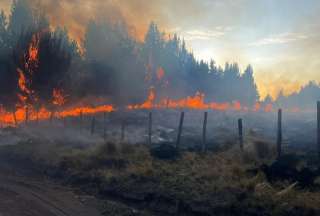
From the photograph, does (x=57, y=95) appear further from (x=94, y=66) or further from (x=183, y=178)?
(x=183, y=178)

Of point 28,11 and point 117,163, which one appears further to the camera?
point 28,11

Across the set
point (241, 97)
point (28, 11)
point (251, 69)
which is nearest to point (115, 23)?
point (28, 11)

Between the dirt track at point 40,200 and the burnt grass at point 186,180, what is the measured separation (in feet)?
2.76

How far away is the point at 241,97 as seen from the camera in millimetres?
117750

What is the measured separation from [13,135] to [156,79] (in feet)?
144

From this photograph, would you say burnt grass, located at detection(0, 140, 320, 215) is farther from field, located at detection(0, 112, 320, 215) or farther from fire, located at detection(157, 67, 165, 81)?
fire, located at detection(157, 67, 165, 81)

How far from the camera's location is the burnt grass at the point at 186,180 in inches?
450

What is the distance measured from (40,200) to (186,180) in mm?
5895

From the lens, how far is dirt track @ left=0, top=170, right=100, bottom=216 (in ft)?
37.0

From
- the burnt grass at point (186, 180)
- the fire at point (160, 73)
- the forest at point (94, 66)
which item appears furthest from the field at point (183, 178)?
the fire at point (160, 73)

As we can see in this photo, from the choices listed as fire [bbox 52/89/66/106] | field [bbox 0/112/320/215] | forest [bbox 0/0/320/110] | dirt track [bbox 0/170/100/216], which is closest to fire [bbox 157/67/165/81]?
forest [bbox 0/0/320/110]

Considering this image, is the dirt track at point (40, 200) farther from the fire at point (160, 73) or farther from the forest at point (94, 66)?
the fire at point (160, 73)

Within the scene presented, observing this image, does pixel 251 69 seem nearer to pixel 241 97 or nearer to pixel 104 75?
pixel 241 97

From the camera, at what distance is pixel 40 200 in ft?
41.9
